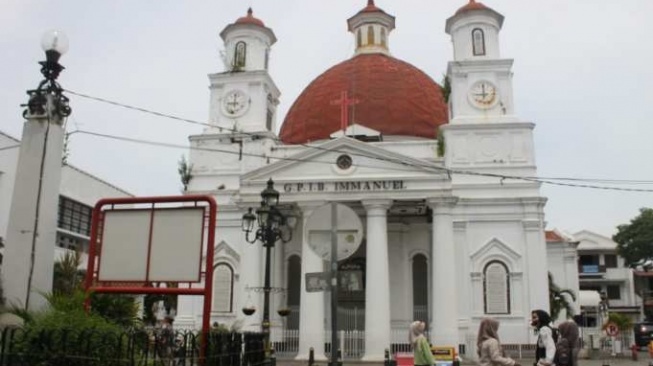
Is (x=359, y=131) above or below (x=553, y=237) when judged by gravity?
above

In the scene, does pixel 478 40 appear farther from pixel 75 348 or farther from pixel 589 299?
pixel 75 348

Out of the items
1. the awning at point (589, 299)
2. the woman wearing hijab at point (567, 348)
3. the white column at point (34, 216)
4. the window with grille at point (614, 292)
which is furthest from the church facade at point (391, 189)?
the window with grille at point (614, 292)

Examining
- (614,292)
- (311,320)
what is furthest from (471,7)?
(614,292)

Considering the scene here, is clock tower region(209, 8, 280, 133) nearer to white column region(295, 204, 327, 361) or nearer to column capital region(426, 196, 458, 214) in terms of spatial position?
white column region(295, 204, 327, 361)

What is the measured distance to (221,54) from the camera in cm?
3106

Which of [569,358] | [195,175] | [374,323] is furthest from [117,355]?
[195,175]

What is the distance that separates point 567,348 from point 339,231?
3.60m

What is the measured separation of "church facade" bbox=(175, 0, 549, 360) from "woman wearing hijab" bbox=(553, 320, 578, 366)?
14.1 m

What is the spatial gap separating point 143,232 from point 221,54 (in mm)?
24556

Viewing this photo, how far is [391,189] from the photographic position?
2392 centimetres

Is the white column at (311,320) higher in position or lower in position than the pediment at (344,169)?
lower

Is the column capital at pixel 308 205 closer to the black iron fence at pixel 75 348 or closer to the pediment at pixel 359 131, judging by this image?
the pediment at pixel 359 131

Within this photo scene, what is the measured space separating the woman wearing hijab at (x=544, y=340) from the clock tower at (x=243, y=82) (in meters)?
22.0

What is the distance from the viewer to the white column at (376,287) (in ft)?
73.9
